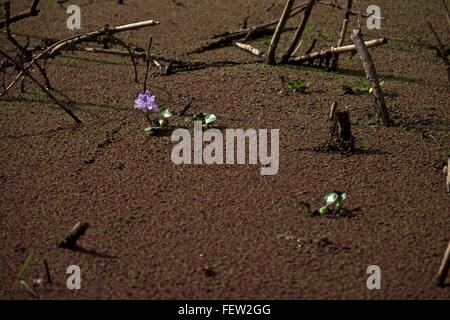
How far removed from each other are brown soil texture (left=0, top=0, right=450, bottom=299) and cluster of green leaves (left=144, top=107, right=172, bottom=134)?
3 cm

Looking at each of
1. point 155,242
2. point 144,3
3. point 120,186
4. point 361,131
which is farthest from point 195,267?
point 144,3

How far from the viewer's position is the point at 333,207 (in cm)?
197

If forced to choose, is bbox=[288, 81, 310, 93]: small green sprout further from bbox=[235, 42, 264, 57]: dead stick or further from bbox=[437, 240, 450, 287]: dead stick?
bbox=[437, 240, 450, 287]: dead stick

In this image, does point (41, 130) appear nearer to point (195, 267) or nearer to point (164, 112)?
point (164, 112)

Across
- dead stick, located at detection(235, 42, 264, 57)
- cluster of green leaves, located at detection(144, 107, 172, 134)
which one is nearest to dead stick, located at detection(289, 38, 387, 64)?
dead stick, located at detection(235, 42, 264, 57)

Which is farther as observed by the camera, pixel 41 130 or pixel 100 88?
pixel 100 88

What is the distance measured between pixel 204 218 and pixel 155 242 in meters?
0.17

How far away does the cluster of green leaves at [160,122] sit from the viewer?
2402 mm

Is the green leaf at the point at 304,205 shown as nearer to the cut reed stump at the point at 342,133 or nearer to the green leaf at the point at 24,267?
the cut reed stump at the point at 342,133

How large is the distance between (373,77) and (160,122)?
75 cm

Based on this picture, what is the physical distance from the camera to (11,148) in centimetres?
235

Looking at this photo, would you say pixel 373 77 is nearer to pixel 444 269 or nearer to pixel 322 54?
pixel 322 54

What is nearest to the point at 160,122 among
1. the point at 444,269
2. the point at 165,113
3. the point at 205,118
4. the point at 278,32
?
the point at 165,113

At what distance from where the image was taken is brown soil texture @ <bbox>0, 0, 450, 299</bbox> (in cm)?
173
